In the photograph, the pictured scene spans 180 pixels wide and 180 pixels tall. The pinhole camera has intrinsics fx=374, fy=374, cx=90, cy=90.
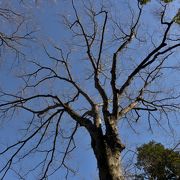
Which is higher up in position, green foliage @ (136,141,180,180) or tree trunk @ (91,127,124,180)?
green foliage @ (136,141,180,180)

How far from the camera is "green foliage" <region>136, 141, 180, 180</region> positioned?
1169 cm

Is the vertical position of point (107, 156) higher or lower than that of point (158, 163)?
lower

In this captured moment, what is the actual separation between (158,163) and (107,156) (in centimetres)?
504

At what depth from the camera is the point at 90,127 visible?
7734 mm

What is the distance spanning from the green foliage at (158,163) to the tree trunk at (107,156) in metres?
2.28

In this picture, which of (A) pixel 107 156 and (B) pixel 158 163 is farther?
(B) pixel 158 163

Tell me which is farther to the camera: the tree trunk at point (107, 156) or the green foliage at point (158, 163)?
the green foliage at point (158, 163)

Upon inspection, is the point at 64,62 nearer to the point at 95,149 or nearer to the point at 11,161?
the point at 11,161

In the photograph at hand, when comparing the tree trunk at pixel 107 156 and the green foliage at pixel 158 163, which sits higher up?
the green foliage at pixel 158 163

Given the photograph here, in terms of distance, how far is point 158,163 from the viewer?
37.8 feet

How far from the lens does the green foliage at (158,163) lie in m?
11.7

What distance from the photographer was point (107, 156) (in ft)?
22.7

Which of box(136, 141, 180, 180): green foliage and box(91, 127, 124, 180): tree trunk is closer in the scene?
box(91, 127, 124, 180): tree trunk

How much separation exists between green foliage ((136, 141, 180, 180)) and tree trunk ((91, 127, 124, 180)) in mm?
2283
